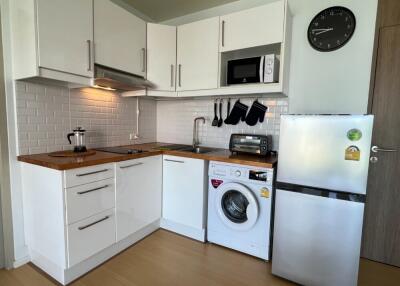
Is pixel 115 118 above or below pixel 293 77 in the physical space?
below

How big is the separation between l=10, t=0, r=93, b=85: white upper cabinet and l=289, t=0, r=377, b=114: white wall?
1.94 m

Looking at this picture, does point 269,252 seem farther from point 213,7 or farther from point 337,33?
point 213,7

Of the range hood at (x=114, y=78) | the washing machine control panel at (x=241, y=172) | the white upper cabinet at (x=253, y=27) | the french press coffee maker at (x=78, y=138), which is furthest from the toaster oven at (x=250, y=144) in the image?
the french press coffee maker at (x=78, y=138)

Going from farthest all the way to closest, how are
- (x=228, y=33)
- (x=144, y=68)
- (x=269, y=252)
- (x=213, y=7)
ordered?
(x=213, y=7) → (x=144, y=68) → (x=228, y=33) → (x=269, y=252)

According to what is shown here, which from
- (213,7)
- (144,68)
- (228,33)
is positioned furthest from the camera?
(213,7)

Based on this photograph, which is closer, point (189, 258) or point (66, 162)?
point (66, 162)

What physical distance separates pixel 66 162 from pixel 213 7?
2300 mm

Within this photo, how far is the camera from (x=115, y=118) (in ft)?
8.41

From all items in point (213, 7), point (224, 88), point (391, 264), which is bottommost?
point (391, 264)

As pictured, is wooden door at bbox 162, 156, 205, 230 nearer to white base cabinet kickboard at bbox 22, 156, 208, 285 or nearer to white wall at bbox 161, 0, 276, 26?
white base cabinet kickboard at bbox 22, 156, 208, 285

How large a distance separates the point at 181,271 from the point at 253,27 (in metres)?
2.22

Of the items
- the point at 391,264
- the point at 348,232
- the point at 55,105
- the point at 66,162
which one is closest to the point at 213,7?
the point at 55,105

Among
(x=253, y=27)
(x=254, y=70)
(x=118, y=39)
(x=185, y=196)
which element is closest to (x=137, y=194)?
(x=185, y=196)

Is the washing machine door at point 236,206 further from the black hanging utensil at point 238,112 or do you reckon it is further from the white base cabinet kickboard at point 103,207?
the black hanging utensil at point 238,112
